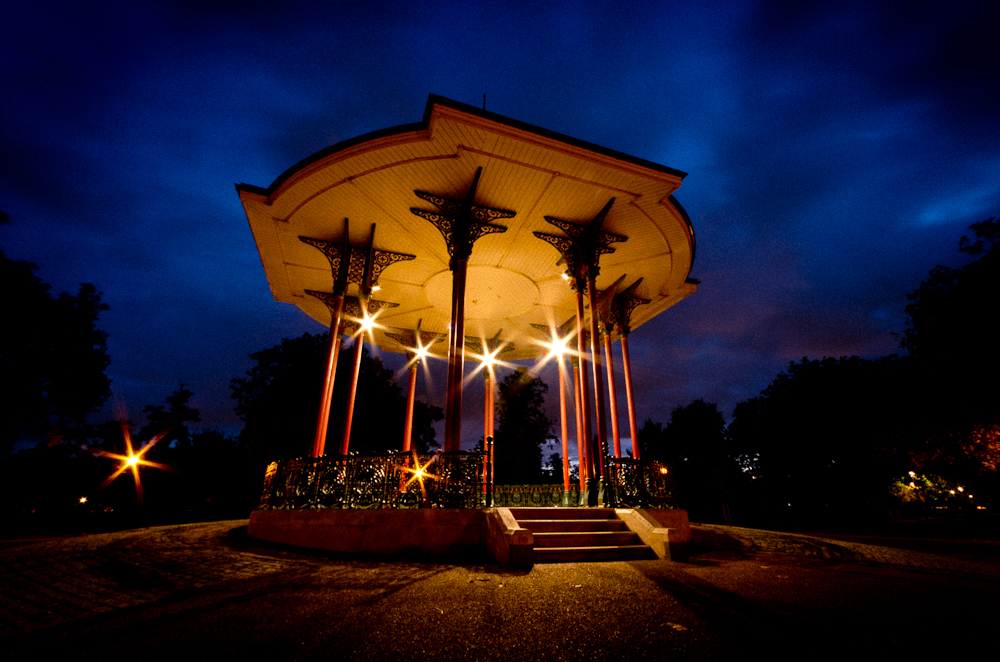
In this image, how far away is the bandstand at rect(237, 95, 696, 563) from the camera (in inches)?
273

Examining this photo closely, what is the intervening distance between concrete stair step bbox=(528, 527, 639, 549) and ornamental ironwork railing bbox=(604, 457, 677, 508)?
78.9 inches

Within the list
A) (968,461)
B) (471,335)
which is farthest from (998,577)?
(968,461)

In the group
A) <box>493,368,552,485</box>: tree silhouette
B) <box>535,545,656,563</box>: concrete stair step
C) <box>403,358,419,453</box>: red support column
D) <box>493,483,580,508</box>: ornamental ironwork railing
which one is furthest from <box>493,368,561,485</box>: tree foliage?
<box>535,545,656,563</box>: concrete stair step

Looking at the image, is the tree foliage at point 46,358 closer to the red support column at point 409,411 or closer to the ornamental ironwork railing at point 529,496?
the red support column at point 409,411

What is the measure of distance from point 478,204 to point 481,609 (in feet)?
28.1

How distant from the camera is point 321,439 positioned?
9203mm

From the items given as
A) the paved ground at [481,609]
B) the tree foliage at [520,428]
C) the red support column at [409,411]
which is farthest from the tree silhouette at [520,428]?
the paved ground at [481,609]

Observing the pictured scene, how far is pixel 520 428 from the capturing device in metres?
26.0

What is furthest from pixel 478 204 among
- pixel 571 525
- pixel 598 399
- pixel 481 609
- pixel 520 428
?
pixel 520 428

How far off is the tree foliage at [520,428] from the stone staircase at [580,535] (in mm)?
17981

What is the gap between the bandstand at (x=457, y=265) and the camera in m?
6.95

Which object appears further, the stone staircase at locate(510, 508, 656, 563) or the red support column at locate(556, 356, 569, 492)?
the red support column at locate(556, 356, 569, 492)

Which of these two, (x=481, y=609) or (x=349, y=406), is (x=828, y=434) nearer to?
(x=349, y=406)

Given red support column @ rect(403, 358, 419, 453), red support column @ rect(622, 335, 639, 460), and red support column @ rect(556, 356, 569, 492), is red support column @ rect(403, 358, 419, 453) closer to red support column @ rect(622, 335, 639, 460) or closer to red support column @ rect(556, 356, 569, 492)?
red support column @ rect(556, 356, 569, 492)
